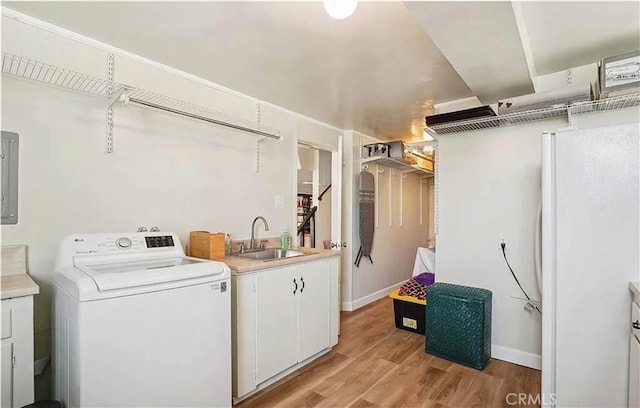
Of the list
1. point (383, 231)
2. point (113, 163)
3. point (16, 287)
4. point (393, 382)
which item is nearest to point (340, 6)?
point (113, 163)

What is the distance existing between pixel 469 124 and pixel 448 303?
145 centimetres

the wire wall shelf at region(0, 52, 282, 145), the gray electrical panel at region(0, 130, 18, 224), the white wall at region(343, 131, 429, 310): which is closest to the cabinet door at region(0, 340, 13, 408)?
the gray electrical panel at region(0, 130, 18, 224)

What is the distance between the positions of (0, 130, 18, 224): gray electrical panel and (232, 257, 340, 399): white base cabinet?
1197 millimetres

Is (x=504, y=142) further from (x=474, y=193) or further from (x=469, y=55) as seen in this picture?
(x=469, y=55)

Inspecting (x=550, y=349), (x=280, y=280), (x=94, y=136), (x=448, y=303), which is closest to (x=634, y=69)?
(x=550, y=349)

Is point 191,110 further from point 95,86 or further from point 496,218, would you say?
point 496,218

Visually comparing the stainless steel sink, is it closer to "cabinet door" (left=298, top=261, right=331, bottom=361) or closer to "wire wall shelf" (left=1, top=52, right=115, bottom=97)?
"cabinet door" (left=298, top=261, right=331, bottom=361)

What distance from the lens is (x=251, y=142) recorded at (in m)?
2.91

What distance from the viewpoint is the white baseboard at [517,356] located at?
8.30ft

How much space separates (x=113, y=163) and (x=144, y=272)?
0.88 meters

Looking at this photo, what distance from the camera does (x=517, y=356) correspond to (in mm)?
2604

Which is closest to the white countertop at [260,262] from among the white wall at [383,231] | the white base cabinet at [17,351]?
the white base cabinet at [17,351]

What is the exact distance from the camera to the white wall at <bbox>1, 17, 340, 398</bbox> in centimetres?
174

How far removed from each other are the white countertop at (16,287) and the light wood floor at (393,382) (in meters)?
1.33
